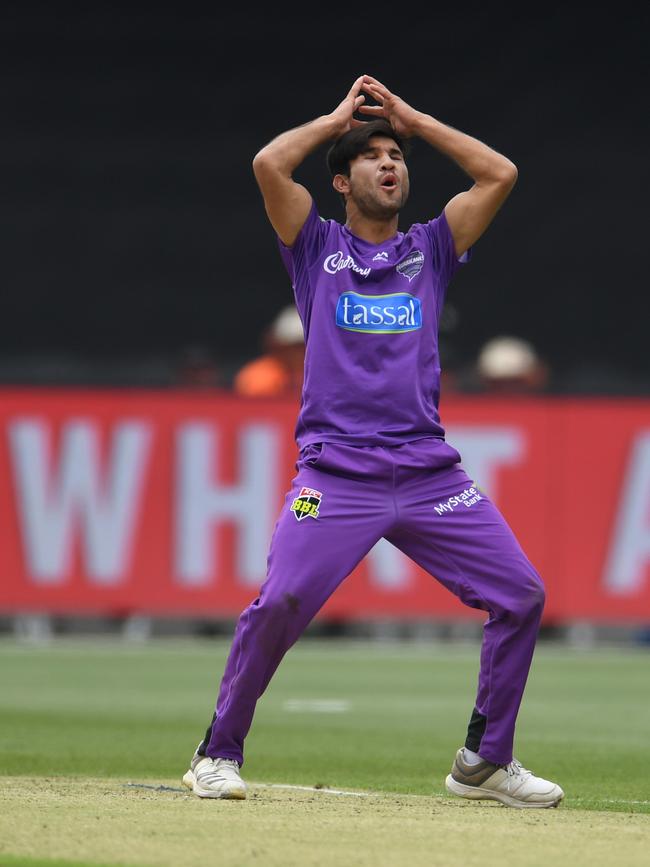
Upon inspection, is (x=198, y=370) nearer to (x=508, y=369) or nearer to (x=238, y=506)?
(x=238, y=506)

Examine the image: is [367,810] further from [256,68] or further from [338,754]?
[256,68]

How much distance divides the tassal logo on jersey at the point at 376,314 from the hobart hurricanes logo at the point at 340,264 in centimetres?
9

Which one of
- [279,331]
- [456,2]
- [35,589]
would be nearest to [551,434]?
[279,331]

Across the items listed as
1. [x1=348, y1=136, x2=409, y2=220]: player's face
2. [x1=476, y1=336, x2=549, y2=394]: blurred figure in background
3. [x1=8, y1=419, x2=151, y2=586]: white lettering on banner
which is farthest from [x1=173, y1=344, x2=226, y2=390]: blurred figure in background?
[x1=348, y1=136, x2=409, y2=220]: player's face

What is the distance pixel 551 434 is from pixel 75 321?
587cm

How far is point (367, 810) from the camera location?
644cm

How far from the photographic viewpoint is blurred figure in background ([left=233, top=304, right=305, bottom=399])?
1648 cm

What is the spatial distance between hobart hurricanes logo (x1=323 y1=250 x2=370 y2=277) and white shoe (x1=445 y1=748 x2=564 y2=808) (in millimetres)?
1775

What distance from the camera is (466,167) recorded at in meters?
6.95

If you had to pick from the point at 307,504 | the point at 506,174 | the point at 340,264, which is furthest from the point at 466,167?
the point at 307,504

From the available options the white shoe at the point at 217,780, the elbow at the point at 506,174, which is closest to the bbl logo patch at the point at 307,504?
the white shoe at the point at 217,780

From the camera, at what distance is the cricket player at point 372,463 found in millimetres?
6594

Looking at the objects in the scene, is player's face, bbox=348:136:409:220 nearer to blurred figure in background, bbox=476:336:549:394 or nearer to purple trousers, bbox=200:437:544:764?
purple trousers, bbox=200:437:544:764

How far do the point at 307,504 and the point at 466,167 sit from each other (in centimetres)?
138
